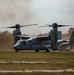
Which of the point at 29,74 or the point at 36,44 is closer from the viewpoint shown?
the point at 29,74

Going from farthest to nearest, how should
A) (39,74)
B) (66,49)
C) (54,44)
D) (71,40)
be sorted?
1. (66,49)
2. (71,40)
3. (54,44)
4. (39,74)

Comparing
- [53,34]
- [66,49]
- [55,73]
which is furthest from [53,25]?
[55,73]

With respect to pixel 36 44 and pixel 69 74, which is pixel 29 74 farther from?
pixel 36 44

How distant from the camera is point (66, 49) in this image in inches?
5344

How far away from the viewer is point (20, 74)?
25.4 metres

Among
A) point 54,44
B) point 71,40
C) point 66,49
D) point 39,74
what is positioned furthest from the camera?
point 66,49

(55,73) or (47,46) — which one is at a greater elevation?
(55,73)

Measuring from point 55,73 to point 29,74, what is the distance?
197 cm

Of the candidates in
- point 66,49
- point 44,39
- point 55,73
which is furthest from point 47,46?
point 55,73

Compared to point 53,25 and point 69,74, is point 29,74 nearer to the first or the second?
point 69,74

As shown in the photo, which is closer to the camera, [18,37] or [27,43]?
[27,43]

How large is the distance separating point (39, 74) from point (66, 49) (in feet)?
364

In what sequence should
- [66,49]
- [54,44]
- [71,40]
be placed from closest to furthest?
[54,44]
[71,40]
[66,49]

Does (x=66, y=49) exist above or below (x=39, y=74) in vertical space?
below
